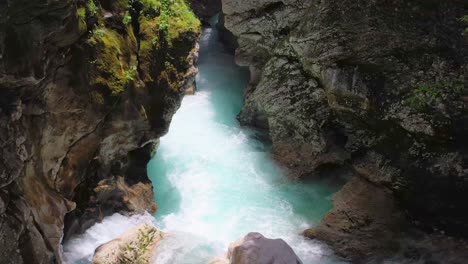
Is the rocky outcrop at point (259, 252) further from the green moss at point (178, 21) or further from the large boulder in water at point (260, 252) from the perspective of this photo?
the green moss at point (178, 21)

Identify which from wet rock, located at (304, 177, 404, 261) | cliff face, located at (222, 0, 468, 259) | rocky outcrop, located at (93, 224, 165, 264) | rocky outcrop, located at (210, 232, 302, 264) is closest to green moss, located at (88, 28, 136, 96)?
rocky outcrop, located at (93, 224, 165, 264)

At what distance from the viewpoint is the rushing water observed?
9.73 m

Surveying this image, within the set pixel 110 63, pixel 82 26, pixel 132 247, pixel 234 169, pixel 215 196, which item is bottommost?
pixel 132 247

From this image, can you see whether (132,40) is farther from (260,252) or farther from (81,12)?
(260,252)

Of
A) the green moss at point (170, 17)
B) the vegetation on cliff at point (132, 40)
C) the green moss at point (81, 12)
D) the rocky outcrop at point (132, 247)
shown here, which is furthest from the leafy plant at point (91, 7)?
the rocky outcrop at point (132, 247)

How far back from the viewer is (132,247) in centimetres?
897

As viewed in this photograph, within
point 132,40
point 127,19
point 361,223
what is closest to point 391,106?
point 361,223

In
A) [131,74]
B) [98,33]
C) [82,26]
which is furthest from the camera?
[131,74]

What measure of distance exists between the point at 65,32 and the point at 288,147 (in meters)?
8.16

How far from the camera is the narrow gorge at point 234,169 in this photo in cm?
722

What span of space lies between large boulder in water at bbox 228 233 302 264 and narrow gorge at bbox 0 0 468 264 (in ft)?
0.10

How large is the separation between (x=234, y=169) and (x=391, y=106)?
5594 millimetres

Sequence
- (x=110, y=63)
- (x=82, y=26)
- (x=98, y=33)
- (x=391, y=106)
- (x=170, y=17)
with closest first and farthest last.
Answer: (x=82, y=26) < (x=98, y=33) < (x=110, y=63) < (x=391, y=106) < (x=170, y=17)

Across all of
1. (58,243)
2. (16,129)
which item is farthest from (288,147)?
(16,129)
